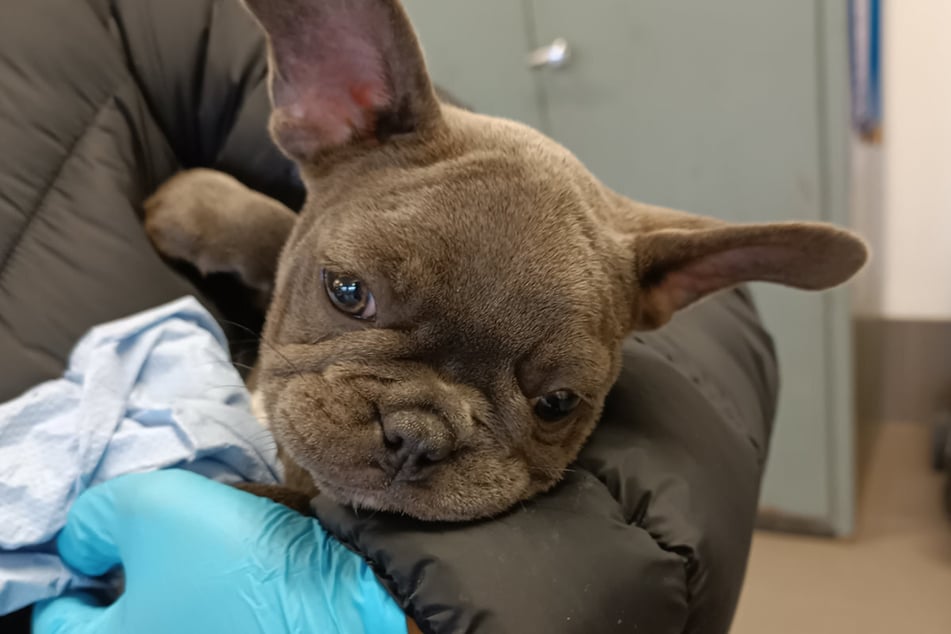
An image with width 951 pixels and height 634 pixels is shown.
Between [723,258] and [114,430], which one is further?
[723,258]

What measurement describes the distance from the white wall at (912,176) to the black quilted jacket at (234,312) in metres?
1.73

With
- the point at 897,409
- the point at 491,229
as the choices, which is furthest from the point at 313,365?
the point at 897,409

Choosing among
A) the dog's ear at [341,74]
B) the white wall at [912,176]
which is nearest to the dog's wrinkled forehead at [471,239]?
the dog's ear at [341,74]

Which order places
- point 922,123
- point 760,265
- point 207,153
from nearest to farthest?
point 760,265
point 207,153
point 922,123

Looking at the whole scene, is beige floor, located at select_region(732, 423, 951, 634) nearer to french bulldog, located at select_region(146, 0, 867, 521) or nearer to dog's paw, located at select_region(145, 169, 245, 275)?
french bulldog, located at select_region(146, 0, 867, 521)

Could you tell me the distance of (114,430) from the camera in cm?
125

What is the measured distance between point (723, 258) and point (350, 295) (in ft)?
1.85

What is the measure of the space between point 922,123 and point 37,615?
3.14m

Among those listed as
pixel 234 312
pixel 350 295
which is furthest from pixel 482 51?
pixel 350 295

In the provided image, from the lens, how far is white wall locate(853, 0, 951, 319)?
3049mm

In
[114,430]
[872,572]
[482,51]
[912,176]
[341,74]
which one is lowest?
[872,572]

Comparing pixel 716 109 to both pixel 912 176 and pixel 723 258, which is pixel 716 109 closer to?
pixel 912 176

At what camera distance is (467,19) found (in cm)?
290

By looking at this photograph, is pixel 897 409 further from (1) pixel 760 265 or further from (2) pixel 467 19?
(1) pixel 760 265
